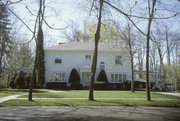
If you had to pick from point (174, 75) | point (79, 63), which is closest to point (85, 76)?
point (79, 63)

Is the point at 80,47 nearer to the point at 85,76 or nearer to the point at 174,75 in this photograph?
the point at 85,76

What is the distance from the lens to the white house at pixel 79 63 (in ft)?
101

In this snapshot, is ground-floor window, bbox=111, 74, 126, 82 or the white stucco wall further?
ground-floor window, bbox=111, 74, 126, 82

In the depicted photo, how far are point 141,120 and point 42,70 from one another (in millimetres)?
24273

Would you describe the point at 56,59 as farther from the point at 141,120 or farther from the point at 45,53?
the point at 141,120

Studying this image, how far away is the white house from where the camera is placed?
101 feet

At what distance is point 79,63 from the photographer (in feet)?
104

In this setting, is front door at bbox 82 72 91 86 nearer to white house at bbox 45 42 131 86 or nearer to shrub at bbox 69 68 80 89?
white house at bbox 45 42 131 86

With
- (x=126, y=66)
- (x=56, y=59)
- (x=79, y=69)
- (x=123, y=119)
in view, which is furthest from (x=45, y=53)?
(x=123, y=119)

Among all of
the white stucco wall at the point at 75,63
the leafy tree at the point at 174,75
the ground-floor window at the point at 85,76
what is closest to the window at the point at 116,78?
the white stucco wall at the point at 75,63

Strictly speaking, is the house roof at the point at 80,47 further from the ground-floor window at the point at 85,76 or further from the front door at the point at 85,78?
the front door at the point at 85,78

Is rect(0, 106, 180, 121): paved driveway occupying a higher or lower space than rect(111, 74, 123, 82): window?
lower

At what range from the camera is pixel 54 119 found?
761 centimetres

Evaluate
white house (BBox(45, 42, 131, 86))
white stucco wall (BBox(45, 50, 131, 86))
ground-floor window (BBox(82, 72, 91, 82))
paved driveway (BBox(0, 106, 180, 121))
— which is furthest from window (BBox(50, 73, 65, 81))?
paved driveway (BBox(0, 106, 180, 121))
